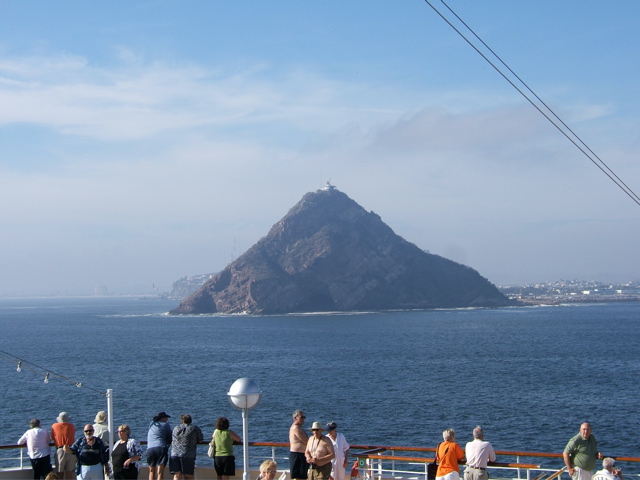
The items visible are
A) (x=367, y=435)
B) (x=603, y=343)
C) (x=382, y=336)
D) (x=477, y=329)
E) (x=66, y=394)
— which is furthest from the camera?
(x=477, y=329)

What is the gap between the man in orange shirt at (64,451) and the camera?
12.0m

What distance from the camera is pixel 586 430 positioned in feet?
36.4

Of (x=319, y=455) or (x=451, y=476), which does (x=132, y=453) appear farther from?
(x=451, y=476)

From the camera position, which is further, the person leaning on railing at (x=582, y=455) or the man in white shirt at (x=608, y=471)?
the person leaning on railing at (x=582, y=455)

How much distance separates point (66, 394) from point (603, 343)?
6794 cm

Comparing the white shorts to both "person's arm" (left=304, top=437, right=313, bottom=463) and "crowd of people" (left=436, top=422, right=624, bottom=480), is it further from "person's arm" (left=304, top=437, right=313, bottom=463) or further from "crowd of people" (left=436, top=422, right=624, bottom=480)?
"person's arm" (left=304, top=437, right=313, bottom=463)

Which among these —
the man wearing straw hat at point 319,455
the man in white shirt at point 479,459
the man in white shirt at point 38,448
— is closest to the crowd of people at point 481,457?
the man in white shirt at point 479,459

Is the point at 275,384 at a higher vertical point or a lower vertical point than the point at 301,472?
lower

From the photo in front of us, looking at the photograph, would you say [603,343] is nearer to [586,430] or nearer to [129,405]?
[129,405]

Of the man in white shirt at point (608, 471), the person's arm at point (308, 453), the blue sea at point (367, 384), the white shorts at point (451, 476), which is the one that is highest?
the person's arm at point (308, 453)

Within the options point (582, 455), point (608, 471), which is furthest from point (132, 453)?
point (608, 471)

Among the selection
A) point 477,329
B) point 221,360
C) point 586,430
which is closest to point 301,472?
point 586,430

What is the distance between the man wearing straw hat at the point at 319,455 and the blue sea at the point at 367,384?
8069 mm

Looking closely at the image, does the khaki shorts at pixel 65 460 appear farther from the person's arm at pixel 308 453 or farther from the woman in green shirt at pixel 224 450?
the person's arm at pixel 308 453
